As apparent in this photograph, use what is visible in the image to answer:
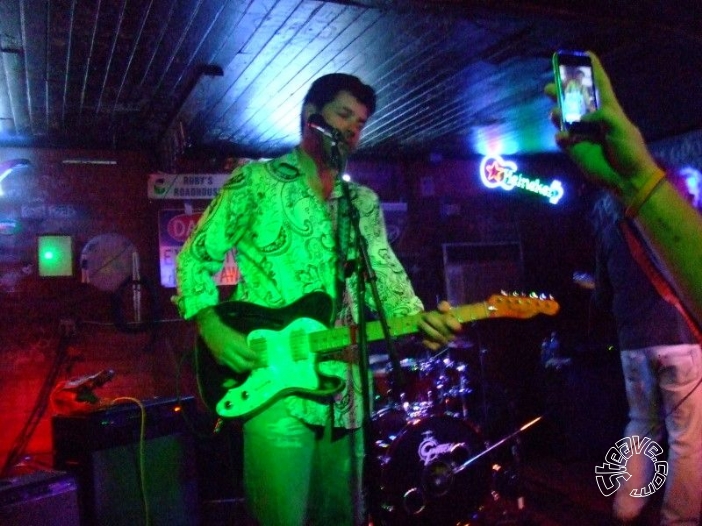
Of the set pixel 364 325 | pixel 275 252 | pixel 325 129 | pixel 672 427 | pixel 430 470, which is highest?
pixel 325 129

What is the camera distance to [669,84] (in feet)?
17.7

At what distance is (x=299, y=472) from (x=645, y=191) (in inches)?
60.9

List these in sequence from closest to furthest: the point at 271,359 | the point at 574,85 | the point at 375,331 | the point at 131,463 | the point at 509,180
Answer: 1. the point at 574,85
2. the point at 271,359
3. the point at 375,331
4. the point at 131,463
5. the point at 509,180

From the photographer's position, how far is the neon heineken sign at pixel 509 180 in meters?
7.72

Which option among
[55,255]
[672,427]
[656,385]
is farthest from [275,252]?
[55,255]

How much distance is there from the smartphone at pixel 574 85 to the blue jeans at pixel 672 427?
3.02 meters

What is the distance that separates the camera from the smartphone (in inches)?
40.0

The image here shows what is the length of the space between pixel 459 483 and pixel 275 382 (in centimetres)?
290

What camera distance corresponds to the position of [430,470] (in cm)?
439

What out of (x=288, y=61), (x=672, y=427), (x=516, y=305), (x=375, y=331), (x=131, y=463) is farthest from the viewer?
(x=288, y=61)

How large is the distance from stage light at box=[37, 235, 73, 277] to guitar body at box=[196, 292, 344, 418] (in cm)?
429

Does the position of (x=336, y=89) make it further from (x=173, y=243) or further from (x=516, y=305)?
(x=173, y=243)

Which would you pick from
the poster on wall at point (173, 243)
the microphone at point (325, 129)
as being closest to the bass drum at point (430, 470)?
the poster on wall at point (173, 243)

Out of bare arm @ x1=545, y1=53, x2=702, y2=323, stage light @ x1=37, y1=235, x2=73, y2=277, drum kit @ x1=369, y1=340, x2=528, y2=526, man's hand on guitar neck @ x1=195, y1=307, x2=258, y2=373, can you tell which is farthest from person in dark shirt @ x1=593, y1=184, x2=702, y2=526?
stage light @ x1=37, y1=235, x2=73, y2=277
